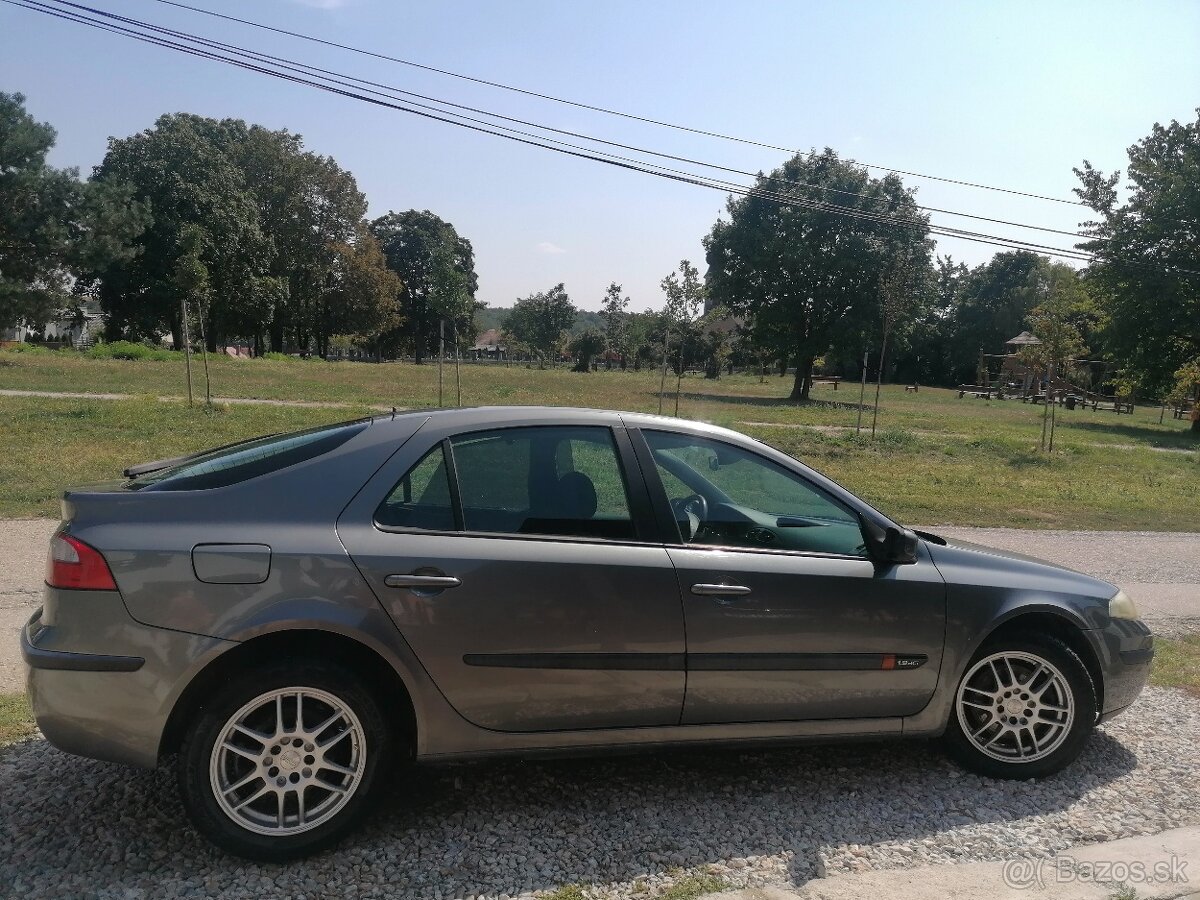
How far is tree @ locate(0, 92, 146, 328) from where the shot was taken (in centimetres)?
2816

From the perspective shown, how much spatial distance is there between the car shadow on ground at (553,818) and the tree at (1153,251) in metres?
34.4

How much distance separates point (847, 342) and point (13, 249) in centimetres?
3201

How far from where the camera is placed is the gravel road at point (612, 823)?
2.84 meters

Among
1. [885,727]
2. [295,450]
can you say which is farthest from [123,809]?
[885,727]

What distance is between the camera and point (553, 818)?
3287mm

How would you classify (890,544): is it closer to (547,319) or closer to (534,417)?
(534,417)

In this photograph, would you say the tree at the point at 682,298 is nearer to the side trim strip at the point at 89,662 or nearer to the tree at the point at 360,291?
the side trim strip at the point at 89,662

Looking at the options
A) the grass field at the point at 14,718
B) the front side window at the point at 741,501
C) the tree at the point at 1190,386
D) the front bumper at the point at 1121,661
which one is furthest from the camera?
the tree at the point at 1190,386

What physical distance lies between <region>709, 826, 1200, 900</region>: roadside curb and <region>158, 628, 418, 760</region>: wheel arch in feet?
4.15

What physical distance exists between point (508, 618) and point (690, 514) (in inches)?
36.3

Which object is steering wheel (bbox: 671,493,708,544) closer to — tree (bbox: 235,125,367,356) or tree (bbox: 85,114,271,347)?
tree (bbox: 85,114,271,347)

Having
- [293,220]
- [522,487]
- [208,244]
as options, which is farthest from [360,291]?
Result: [522,487]

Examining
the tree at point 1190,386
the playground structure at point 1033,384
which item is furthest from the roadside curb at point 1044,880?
the playground structure at point 1033,384

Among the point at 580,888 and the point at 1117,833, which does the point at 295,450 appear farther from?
the point at 1117,833
